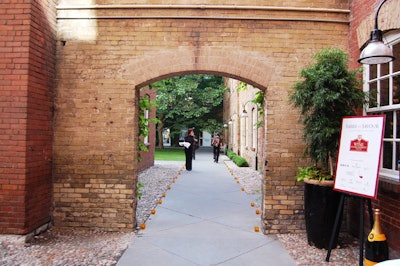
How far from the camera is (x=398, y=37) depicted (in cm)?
421

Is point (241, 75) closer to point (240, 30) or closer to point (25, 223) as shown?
point (240, 30)

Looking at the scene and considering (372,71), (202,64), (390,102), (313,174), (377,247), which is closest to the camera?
(377,247)

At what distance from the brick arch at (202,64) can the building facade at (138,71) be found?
18 millimetres

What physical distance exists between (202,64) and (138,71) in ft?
3.80

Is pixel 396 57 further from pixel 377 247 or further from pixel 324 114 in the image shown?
pixel 377 247

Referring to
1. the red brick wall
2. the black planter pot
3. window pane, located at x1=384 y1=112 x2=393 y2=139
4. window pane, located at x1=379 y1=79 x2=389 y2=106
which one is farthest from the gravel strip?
window pane, located at x1=379 y1=79 x2=389 y2=106

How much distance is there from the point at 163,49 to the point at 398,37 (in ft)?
12.0

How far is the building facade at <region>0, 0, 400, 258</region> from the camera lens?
534 cm

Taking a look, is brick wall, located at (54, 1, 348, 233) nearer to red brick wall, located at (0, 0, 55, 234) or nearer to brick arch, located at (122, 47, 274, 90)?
brick arch, located at (122, 47, 274, 90)

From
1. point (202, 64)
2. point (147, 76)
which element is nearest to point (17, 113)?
point (147, 76)

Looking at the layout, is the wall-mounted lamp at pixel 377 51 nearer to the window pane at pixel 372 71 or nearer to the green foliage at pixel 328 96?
the green foliage at pixel 328 96

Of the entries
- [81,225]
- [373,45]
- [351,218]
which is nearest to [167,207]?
[81,225]

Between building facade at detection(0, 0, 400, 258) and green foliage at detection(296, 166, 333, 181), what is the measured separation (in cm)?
34

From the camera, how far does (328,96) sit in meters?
4.25
